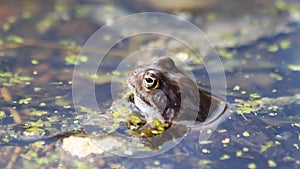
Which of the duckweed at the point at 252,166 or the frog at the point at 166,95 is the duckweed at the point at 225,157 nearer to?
the duckweed at the point at 252,166

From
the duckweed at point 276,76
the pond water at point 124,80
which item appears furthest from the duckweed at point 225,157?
the duckweed at point 276,76

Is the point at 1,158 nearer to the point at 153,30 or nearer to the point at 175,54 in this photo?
the point at 175,54

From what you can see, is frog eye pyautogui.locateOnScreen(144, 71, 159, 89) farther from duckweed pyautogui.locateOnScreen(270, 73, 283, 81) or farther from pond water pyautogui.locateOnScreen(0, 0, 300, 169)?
duckweed pyautogui.locateOnScreen(270, 73, 283, 81)

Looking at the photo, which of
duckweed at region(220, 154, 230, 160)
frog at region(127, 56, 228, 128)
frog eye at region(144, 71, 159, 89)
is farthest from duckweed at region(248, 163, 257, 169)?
frog eye at region(144, 71, 159, 89)

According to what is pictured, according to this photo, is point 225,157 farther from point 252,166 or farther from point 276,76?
point 276,76

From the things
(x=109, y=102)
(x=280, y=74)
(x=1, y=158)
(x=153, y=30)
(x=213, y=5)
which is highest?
(x=213, y=5)

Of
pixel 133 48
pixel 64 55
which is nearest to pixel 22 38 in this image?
pixel 64 55

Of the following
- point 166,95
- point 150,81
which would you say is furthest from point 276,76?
point 150,81
